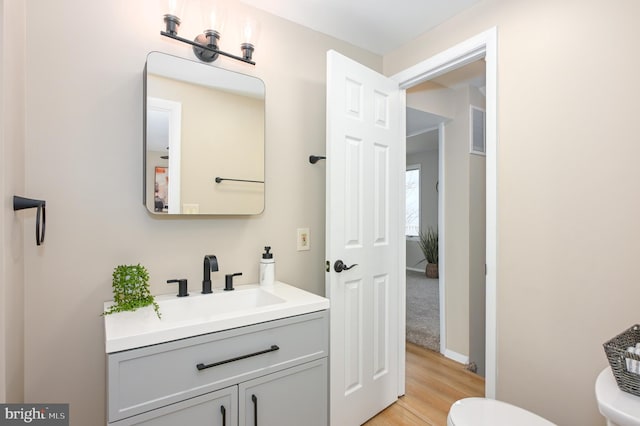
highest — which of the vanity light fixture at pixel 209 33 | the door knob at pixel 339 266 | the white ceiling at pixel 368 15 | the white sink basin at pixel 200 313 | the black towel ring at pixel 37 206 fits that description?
the white ceiling at pixel 368 15

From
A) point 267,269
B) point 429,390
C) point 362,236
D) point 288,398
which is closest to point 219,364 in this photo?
point 288,398

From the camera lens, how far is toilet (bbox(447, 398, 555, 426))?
1.25 meters

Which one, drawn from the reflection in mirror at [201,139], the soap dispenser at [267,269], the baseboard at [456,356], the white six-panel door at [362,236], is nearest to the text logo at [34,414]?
the reflection in mirror at [201,139]

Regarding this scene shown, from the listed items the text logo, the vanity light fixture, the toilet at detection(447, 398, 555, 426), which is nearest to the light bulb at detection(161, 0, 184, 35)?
the vanity light fixture

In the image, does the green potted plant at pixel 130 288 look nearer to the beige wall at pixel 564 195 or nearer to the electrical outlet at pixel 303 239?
the electrical outlet at pixel 303 239

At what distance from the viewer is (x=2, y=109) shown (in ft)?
3.05

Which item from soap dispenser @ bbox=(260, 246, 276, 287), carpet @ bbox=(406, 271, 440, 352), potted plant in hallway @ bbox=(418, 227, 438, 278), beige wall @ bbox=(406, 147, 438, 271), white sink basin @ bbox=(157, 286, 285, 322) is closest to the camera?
white sink basin @ bbox=(157, 286, 285, 322)

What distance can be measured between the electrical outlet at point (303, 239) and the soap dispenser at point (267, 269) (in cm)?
27

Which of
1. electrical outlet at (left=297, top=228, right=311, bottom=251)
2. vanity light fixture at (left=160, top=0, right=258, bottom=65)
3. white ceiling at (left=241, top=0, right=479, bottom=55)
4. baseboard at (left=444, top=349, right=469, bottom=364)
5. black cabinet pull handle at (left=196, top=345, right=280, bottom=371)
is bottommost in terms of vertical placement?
baseboard at (left=444, top=349, right=469, bottom=364)

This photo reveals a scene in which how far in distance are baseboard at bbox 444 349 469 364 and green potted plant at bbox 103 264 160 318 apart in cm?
254

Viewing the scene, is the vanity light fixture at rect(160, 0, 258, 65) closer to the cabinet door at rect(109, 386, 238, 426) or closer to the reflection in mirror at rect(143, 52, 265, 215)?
the reflection in mirror at rect(143, 52, 265, 215)

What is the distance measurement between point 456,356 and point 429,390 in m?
0.64

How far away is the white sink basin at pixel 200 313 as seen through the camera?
41.5 inches

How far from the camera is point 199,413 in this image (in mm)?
1146
